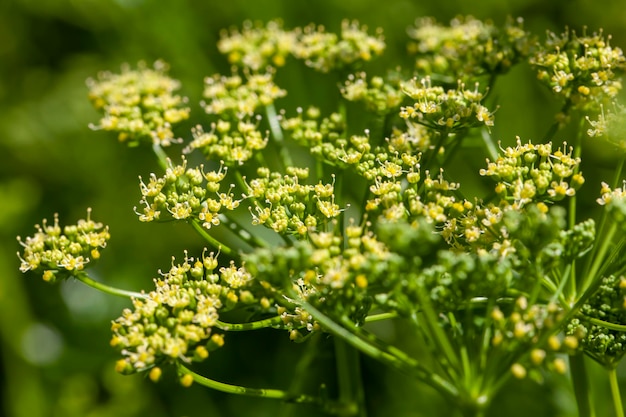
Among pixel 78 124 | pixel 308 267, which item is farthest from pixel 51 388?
pixel 308 267

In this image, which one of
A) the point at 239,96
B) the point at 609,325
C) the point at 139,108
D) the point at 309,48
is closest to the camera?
the point at 609,325

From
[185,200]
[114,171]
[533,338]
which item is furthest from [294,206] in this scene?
[114,171]

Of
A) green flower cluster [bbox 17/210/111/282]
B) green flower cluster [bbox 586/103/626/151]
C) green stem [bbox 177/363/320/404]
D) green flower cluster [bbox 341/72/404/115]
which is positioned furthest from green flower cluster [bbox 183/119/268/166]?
green flower cluster [bbox 586/103/626/151]

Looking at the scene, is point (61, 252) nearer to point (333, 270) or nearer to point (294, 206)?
point (294, 206)

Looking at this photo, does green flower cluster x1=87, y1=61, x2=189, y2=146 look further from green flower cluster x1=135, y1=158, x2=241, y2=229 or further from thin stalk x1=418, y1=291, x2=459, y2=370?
thin stalk x1=418, y1=291, x2=459, y2=370

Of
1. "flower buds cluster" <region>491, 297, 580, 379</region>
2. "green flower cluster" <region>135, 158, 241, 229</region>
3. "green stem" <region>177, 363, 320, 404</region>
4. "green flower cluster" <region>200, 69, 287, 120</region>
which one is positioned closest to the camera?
"flower buds cluster" <region>491, 297, 580, 379</region>

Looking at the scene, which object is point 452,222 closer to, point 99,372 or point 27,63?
point 99,372

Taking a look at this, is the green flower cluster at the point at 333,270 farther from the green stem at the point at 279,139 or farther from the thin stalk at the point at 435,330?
the green stem at the point at 279,139

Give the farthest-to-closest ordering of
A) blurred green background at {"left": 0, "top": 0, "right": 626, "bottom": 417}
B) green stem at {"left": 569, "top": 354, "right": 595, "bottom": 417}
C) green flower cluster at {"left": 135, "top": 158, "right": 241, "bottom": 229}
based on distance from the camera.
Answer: blurred green background at {"left": 0, "top": 0, "right": 626, "bottom": 417}, green flower cluster at {"left": 135, "top": 158, "right": 241, "bottom": 229}, green stem at {"left": 569, "top": 354, "right": 595, "bottom": 417}
